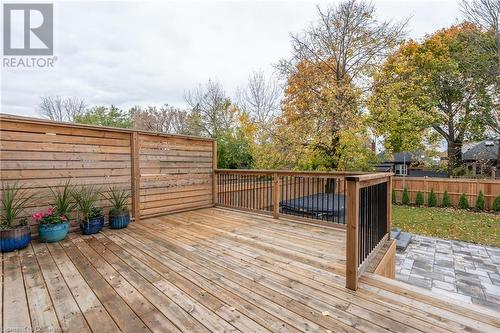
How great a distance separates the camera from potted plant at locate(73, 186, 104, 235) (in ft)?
12.2

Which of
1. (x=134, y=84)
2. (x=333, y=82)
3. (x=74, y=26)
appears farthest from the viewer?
(x=134, y=84)

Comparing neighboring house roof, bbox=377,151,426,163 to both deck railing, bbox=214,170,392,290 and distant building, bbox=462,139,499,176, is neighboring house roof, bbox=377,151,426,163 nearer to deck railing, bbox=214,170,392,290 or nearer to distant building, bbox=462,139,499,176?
distant building, bbox=462,139,499,176

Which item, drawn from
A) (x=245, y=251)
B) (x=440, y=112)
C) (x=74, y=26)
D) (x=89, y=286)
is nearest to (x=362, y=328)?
(x=245, y=251)

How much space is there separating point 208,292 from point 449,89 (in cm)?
1469

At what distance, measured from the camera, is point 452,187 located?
33.2 feet

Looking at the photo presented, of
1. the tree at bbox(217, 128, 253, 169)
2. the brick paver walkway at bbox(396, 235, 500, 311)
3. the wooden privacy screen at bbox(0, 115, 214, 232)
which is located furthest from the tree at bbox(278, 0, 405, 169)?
the wooden privacy screen at bbox(0, 115, 214, 232)

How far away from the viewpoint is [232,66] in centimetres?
1135

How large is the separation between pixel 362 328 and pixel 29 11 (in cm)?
646

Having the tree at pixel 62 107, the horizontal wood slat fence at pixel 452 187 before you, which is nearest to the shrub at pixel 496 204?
the horizontal wood slat fence at pixel 452 187

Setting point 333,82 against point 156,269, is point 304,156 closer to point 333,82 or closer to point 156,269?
point 333,82

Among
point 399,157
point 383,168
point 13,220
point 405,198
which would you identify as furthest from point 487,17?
point 13,220

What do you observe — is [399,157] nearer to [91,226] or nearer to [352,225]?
[352,225]

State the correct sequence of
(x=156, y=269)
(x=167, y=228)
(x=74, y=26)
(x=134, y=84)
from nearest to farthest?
1. (x=156, y=269)
2. (x=167, y=228)
3. (x=74, y=26)
4. (x=134, y=84)

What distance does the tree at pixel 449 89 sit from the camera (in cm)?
1017
